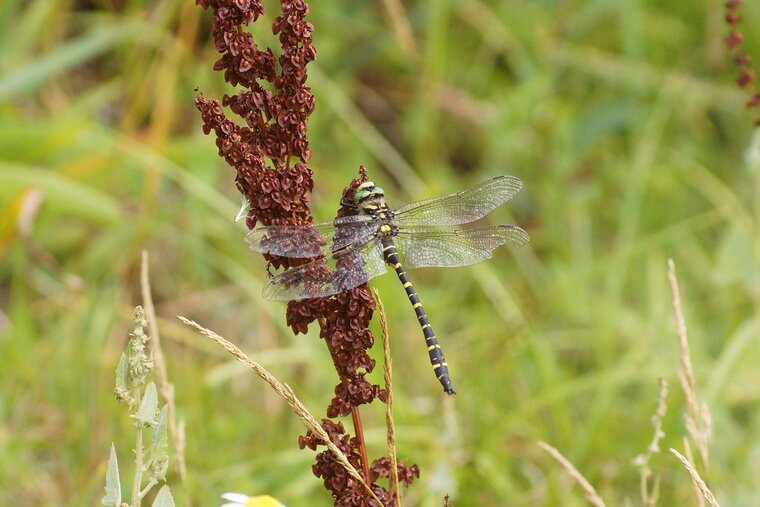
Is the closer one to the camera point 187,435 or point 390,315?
point 187,435

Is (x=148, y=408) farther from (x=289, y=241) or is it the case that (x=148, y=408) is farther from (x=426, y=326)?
(x=426, y=326)

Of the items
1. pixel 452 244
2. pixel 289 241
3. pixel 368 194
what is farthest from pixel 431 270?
pixel 289 241

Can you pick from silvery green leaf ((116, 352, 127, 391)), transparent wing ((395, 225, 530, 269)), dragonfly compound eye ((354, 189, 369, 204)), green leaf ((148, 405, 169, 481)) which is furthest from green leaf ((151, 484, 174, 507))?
transparent wing ((395, 225, 530, 269))

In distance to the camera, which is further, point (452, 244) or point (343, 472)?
point (452, 244)

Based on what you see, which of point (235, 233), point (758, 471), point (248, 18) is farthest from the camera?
point (235, 233)

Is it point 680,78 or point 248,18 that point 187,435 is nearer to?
point 248,18

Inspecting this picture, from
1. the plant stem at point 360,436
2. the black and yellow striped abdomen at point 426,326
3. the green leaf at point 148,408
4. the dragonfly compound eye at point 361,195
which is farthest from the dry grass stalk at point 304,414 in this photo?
the dragonfly compound eye at point 361,195

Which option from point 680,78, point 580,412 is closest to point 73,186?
point 580,412
